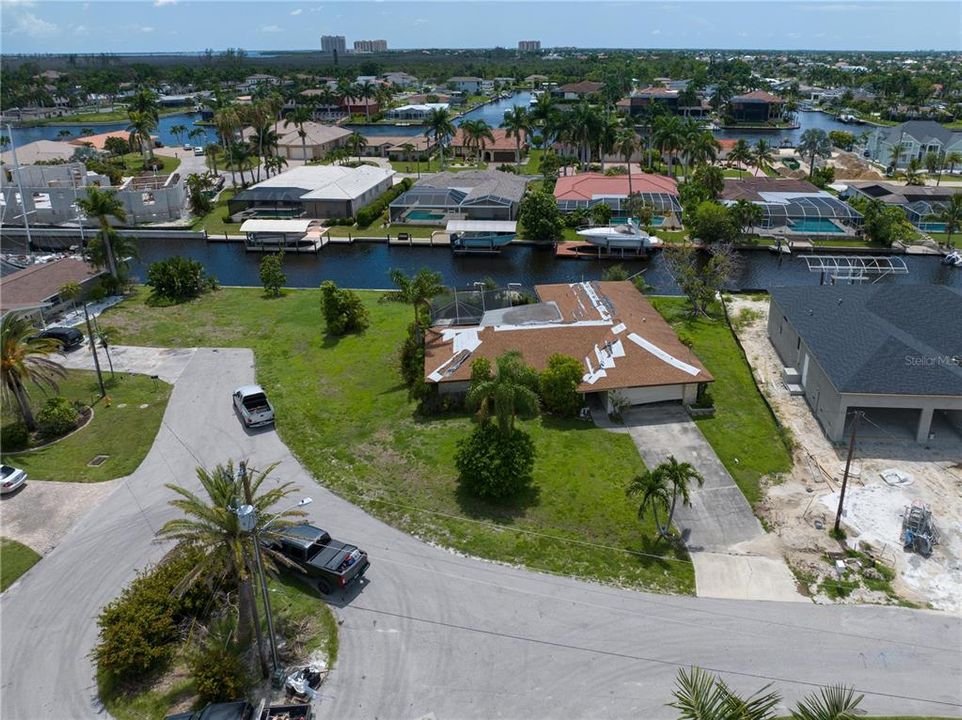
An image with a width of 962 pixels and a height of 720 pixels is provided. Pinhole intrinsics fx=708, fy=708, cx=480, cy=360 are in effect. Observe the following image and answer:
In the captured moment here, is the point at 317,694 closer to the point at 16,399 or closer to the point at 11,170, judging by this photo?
the point at 16,399

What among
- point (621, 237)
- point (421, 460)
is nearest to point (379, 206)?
point (621, 237)

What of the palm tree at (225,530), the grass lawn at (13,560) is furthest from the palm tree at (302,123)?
the palm tree at (225,530)

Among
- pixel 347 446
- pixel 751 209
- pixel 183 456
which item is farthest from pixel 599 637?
pixel 751 209

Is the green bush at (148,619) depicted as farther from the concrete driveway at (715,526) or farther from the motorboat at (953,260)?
the motorboat at (953,260)

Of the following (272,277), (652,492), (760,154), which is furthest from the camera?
(760,154)

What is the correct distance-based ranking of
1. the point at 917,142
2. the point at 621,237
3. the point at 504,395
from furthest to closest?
1. the point at 917,142
2. the point at 621,237
3. the point at 504,395

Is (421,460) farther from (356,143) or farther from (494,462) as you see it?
(356,143)

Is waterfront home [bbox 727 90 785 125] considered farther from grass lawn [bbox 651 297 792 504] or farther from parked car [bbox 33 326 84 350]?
parked car [bbox 33 326 84 350]

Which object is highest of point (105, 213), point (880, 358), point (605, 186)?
point (105, 213)
